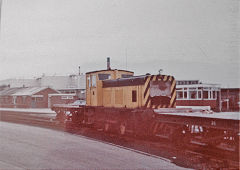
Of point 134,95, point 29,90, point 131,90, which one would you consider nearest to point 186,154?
point 134,95

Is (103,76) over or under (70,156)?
over

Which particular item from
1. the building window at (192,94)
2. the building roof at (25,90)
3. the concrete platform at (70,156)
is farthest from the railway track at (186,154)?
the building window at (192,94)

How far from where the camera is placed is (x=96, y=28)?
4.77m

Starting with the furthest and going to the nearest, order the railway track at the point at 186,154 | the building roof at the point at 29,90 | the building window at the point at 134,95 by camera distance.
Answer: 1. the building window at the point at 134,95
2. the building roof at the point at 29,90
3. the railway track at the point at 186,154

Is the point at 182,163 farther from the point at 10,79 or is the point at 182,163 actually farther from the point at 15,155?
the point at 10,79

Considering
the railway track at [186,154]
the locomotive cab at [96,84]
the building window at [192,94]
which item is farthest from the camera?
the building window at [192,94]

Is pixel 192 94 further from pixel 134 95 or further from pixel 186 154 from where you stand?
pixel 186 154

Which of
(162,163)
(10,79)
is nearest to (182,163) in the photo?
(162,163)

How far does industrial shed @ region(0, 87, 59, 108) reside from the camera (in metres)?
5.77

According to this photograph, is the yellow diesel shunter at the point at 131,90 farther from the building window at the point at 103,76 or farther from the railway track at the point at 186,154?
the railway track at the point at 186,154

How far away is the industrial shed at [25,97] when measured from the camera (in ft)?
18.9

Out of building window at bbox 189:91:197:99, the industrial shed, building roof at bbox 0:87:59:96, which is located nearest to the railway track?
the industrial shed

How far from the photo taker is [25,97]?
5992mm

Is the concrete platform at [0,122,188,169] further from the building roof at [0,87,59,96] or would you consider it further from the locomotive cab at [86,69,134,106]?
the locomotive cab at [86,69,134,106]
